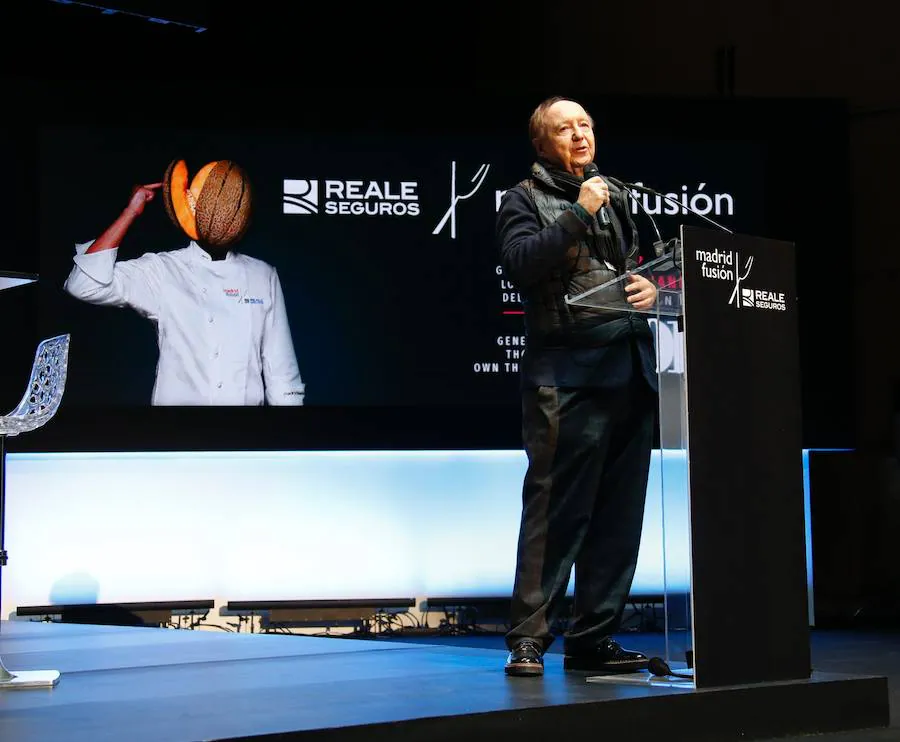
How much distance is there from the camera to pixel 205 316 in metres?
6.39

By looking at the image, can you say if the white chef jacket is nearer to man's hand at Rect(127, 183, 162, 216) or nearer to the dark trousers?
man's hand at Rect(127, 183, 162, 216)

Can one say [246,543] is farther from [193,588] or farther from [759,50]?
[759,50]

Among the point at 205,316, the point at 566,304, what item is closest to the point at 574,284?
the point at 566,304

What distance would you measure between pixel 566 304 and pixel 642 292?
23 centimetres

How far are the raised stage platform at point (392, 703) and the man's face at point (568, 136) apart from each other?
3.98 feet

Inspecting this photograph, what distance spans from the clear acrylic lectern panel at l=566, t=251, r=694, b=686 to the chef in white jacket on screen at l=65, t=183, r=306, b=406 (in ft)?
12.3

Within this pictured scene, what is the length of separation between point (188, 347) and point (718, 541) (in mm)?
4167

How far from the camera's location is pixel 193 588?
21.8ft

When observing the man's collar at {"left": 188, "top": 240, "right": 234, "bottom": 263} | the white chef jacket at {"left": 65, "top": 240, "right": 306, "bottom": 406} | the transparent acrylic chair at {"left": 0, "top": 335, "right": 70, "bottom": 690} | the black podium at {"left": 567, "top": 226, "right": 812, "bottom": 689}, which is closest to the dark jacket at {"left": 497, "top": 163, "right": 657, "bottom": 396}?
the black podium at {"left": 567, "top": 226, "right": 812, "bottom": 689}

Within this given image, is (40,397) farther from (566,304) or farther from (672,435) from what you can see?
(672,435)

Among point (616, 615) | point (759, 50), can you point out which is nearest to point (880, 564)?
point (759, 50)

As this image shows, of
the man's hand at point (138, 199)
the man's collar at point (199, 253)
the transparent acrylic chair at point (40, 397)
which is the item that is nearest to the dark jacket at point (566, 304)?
the transparent acrylic chair at point (40, 397)

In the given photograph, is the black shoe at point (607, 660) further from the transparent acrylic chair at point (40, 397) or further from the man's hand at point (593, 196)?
the transparent acrylic chair at point (40, 397)

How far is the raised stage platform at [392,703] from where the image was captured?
2.23 metres
